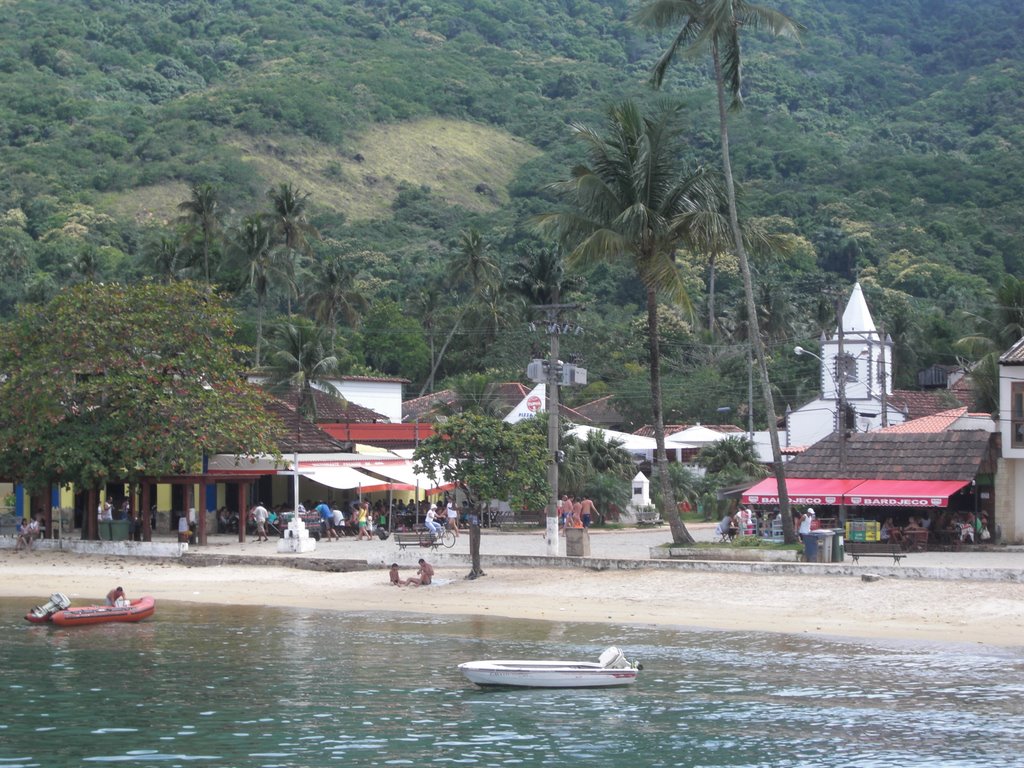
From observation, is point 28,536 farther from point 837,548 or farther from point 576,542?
point 837,548

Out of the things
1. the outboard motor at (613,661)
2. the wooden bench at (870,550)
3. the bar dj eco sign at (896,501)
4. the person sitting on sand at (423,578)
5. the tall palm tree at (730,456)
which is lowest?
the outboard motor at (613,661)

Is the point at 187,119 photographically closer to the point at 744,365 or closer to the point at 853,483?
the point at 744,365

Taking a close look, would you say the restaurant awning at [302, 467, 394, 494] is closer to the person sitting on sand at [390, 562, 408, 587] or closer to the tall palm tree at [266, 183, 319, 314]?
the person sitting on sand at [390, 562, 408, 587]

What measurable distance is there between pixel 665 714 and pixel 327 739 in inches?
194

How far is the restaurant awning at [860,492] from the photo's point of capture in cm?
3738

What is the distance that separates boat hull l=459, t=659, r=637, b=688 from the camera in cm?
2202

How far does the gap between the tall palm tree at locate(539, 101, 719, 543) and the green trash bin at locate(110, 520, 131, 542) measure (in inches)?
610

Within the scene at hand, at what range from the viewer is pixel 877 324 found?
323 feet

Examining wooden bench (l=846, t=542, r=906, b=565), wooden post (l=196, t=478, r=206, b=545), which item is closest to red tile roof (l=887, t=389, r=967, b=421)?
wooden bench (l=846, t=542, r=906, b=565)

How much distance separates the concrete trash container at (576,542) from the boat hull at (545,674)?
1340 cm

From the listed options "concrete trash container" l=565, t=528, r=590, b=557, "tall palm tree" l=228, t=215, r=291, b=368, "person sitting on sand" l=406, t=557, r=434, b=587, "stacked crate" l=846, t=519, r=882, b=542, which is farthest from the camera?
"tall palm tree" l=228, t=215, r=291, b=368

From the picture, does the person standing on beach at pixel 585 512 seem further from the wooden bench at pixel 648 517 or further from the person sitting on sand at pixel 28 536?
the person sitting on sand at pixel 28 536

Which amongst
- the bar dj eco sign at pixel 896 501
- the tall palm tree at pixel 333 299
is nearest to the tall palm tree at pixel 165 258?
the tall palm tree at pixel 333 299

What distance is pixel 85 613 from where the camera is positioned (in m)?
29.8
